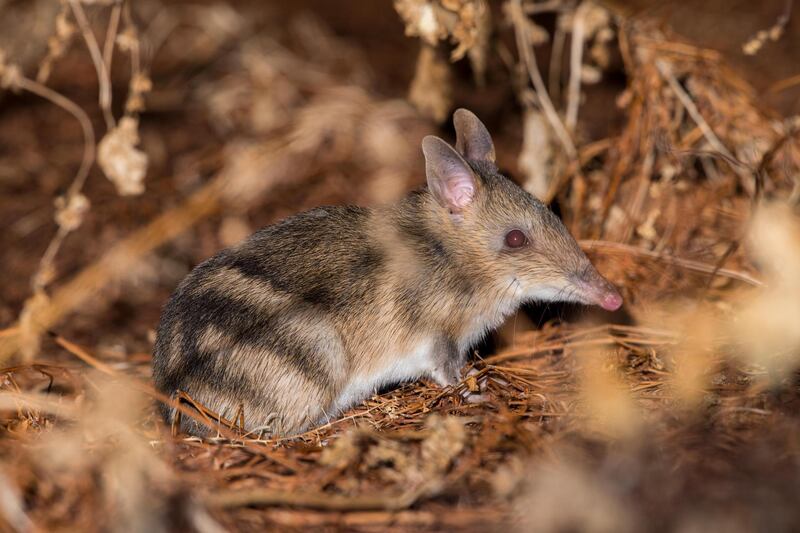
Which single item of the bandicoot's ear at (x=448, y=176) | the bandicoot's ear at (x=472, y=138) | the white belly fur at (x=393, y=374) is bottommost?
the white belly fur at (x=393, y=374)

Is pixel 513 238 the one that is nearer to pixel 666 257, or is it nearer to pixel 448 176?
pixel 448 176

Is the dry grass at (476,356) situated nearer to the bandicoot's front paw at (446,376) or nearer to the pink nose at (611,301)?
the bandicoot's front paw at (446,376)

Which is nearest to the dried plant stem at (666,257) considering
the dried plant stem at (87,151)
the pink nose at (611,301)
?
the pink nose at (611,301)

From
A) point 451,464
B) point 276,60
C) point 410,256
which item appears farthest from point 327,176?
point 451,464

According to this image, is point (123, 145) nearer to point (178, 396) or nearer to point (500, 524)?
point (178, 396)

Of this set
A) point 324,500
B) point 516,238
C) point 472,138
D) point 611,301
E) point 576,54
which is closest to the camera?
point 324,500

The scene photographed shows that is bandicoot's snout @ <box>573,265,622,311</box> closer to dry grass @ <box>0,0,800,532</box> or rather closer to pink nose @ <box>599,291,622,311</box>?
pink nose @ <box>599,291,622,311</box>

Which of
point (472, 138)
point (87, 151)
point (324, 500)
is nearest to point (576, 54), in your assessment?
point (472, 138)
